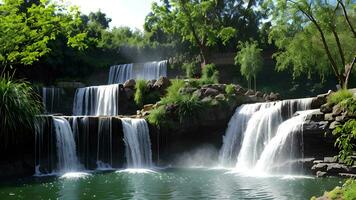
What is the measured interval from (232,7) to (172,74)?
41.7 feet

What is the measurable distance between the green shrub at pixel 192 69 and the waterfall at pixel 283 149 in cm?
2081

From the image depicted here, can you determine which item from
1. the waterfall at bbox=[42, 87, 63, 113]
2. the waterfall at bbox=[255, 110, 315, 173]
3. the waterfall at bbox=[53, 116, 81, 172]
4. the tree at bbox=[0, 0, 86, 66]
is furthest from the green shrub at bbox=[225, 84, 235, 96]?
the tree at bbox=[0, 0, 86, 66]

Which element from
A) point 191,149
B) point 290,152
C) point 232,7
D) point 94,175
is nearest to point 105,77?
point 232,7

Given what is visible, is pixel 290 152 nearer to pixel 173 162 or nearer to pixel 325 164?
pixel 325 164

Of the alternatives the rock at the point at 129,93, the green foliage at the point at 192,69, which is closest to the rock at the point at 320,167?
the rock at the point at 129,93

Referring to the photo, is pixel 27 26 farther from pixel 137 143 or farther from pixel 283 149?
pixel 137 143

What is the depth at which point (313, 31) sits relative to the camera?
88.5 ft

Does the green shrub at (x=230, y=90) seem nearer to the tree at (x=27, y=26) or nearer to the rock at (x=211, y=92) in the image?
the rock at (x=211, y=92)

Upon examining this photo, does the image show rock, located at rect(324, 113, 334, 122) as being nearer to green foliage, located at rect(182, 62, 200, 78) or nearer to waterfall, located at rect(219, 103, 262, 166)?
waterfall, located at rect(219, 103, 262, 166)

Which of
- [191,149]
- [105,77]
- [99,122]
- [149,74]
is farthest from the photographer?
[105,77]

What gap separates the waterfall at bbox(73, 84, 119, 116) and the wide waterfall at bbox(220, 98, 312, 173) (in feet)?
29.7

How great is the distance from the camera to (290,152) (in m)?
17.6

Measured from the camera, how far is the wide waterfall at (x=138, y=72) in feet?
122

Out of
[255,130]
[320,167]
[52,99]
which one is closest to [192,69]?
[52,99]
